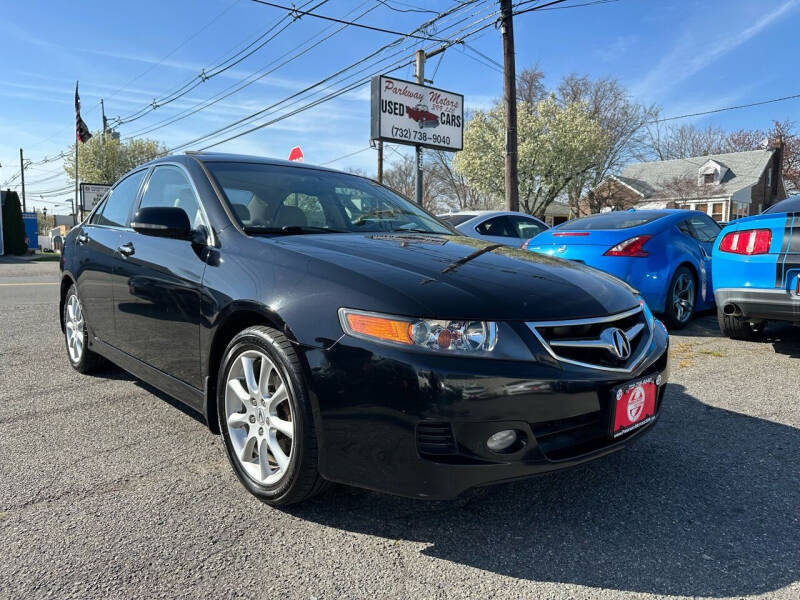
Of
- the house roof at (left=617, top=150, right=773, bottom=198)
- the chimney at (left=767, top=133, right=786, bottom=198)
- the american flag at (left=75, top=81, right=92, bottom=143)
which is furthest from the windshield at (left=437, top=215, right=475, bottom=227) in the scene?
the chimney at (left=767, top=133, right=786, bottom=198)

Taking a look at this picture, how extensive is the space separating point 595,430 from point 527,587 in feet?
1.90

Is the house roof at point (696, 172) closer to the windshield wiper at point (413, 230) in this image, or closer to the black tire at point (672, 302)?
the black tire at point (672, 302)

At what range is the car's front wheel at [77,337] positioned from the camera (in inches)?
161

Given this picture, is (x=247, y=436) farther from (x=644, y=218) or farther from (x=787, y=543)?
(x=644, y=218)

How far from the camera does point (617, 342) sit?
211 centimetres

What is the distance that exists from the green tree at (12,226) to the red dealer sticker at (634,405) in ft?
94.2

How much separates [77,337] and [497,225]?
249 inches

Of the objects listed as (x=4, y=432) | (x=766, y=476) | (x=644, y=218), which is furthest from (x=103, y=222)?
(x=644, y=218)

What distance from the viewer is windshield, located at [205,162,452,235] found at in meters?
2.80

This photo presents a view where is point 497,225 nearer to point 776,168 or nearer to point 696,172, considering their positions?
point 696,172

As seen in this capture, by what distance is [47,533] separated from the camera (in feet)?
6.79

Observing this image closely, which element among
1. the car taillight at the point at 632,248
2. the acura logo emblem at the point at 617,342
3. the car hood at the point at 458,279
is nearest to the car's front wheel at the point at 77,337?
the car hood at the point at 458,279

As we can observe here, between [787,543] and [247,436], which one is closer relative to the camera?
[787,543]

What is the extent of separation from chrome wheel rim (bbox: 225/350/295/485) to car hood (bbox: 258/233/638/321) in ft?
1.54
